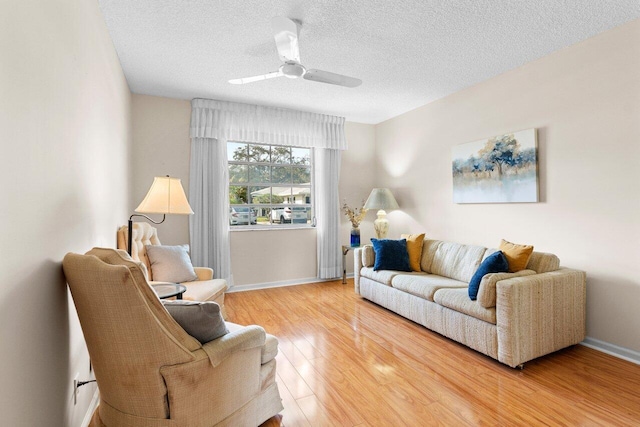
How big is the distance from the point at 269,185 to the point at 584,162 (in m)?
3.75

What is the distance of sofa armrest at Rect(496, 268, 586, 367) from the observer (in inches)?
93.9

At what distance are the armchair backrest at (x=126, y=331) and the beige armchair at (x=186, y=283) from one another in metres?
1.34

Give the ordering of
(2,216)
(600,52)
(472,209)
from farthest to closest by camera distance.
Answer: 1. (472,209)
2. (600,52)
3. (2,216)

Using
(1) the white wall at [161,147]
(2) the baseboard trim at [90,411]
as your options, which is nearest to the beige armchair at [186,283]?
(1) the white wall at [161,147]

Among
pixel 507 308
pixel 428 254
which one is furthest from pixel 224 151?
pixel 507 308

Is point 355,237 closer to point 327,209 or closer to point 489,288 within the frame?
point 327,209

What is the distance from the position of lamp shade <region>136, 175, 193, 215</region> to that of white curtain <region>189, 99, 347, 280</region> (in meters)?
1.85

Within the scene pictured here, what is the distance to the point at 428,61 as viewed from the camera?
10.7 ft

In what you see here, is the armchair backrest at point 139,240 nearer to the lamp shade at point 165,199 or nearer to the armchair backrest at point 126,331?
the lamp shade at point 165,199

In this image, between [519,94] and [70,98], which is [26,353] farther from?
[519,94]

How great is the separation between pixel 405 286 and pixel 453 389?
1.33m

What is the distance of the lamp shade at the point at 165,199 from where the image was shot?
8.12 ft

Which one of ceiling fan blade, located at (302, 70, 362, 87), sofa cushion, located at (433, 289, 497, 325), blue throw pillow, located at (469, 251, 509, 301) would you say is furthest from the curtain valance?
blue throw pillow, located at (469, 251, 509, 301)

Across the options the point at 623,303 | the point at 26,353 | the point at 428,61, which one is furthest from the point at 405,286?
the point at 26,353
